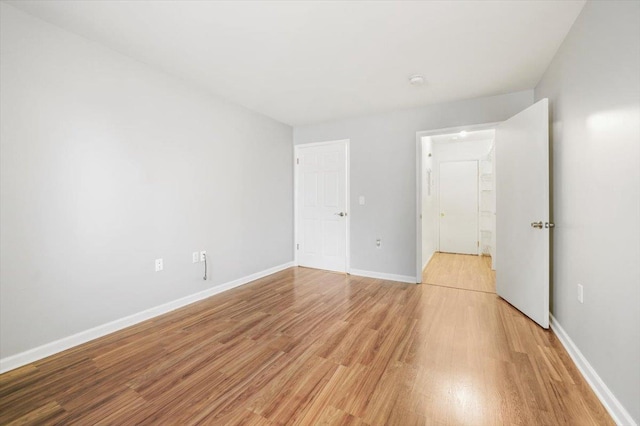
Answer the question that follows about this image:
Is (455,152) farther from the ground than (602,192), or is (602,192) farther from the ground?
(455,152)

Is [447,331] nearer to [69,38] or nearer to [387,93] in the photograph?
[387,93]

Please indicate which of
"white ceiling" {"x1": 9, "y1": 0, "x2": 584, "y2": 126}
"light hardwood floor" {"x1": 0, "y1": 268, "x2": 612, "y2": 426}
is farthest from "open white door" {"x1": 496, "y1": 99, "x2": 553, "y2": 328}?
"white ceiling" {"x1": 9, "y1": 0, "x2": 584, "y2": 126}

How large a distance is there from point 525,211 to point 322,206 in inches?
111

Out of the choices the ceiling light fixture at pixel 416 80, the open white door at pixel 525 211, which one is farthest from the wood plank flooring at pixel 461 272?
the ceiling light fixture at pixel 416 80

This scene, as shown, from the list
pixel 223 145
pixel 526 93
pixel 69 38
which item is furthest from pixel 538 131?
pixel 69 38

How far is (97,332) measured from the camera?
7.64ft

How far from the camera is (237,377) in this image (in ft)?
5.91

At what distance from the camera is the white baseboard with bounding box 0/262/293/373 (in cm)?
191

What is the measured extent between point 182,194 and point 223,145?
34.4 inches

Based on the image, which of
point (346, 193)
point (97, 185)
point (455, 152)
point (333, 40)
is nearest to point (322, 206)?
point (346, 193)

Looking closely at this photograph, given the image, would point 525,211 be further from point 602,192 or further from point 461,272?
point 461,272

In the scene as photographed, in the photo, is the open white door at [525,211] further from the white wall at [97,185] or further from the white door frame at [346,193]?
the white wall at [97,185]

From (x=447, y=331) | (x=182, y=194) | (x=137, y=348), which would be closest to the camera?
(x=137, y=348)

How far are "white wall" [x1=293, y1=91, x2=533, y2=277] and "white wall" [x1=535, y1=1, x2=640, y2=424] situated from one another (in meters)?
1.48
